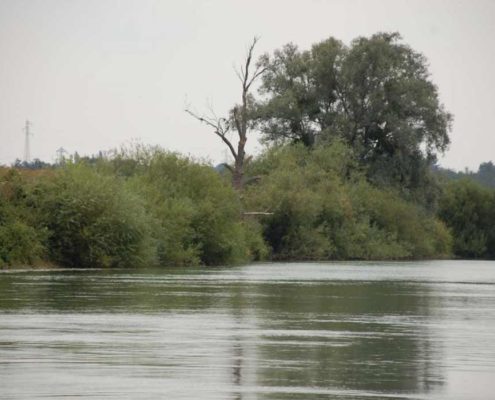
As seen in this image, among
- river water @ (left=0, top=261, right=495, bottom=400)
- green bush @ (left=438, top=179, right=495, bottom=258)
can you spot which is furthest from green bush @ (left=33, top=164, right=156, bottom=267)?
green bush @ (left=438, top=179, right=495, bottom=258)

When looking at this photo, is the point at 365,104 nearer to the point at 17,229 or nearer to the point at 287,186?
the point at 287,186

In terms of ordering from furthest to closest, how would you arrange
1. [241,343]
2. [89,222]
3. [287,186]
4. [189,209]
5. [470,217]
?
[470,217] → [287,186] → [189,209] → [89,222] → [241,343]

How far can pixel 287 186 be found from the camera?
282 feet

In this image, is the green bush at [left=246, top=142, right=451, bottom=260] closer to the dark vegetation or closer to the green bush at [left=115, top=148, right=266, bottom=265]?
the dark vegetation

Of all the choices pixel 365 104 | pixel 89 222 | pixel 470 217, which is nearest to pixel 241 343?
pixel 89 222

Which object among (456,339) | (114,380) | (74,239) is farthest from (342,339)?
(74,239)

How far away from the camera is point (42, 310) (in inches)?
1134

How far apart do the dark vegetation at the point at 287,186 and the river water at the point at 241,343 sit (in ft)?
58.7

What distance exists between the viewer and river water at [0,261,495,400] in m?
15.9

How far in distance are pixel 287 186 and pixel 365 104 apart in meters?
16.3

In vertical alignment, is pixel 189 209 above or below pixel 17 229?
above

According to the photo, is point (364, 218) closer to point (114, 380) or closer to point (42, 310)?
point (42, 310)

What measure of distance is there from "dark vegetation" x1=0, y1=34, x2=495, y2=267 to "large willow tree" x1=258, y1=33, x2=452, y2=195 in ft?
0.30

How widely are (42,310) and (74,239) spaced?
29968 mm
